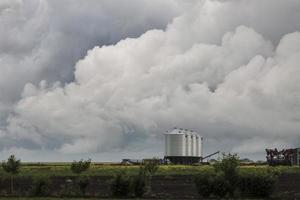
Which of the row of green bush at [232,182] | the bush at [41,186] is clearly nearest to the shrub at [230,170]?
the row of green bush at [232,182]

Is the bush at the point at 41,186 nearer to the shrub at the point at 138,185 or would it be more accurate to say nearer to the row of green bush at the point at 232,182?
the shrub at the point at 138,185

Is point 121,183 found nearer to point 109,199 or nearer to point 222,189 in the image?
point 109,199

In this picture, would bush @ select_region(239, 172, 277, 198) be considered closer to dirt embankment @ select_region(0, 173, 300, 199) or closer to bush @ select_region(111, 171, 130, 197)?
dirt embankment @ select_region(0, 173, 300, 199)

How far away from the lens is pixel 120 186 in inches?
2539

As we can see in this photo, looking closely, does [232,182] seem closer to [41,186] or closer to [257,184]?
[257,184]

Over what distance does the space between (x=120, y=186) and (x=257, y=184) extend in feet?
47.9

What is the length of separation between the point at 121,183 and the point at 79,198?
18.0 feet

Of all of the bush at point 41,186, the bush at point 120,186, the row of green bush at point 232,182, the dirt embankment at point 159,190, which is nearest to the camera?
the row of green bush at point 232,182

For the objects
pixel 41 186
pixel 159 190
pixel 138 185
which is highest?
pixel 138 185

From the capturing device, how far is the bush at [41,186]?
216ft

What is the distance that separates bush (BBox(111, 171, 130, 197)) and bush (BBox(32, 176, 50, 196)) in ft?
24.8

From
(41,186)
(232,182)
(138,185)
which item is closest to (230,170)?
(232,182)

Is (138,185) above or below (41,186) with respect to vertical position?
above

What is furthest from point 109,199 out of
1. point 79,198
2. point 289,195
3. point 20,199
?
point 289,195
